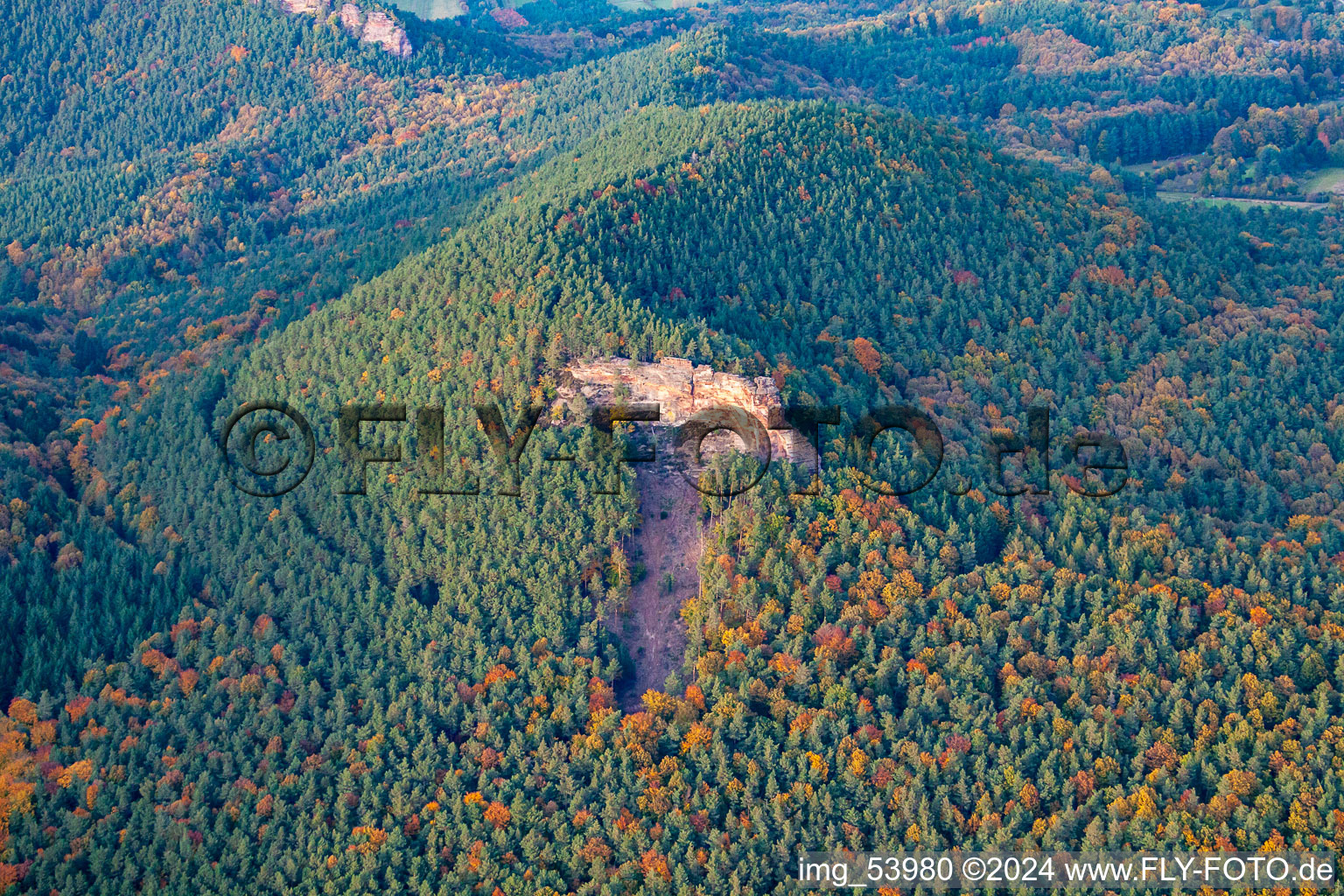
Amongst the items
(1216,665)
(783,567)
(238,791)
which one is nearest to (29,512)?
(238,791)

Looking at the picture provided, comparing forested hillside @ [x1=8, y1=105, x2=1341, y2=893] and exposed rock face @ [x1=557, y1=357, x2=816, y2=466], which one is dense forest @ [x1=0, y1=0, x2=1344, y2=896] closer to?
forested hillside @ [x1=8, y1=105, x2=1341, y2=893]

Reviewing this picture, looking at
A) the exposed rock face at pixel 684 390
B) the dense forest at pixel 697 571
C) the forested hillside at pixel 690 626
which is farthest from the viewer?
the exposed rock face at pixel 684 390

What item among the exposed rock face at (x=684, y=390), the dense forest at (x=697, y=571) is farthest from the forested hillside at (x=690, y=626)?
the exposed rock face at (x=684, y=390)

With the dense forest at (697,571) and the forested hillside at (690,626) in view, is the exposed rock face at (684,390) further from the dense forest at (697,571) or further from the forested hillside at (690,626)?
the forested hillside at (690,626)

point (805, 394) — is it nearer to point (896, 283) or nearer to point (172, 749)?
point (896, 283)

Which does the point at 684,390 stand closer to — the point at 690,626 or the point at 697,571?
the point at 697,571

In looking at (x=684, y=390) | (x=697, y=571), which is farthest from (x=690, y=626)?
(x=684, y=390)
